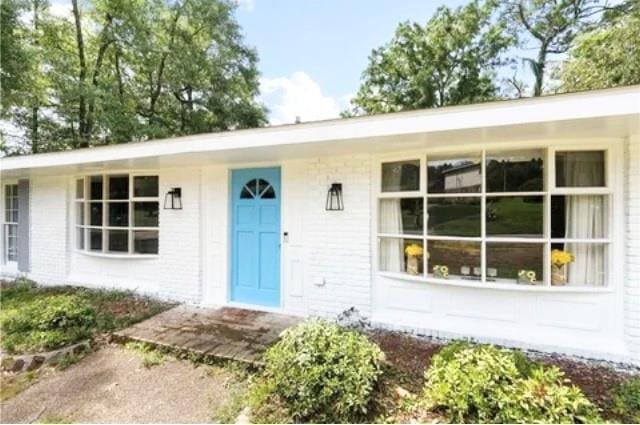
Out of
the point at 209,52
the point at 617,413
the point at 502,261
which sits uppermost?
the point at 209,52

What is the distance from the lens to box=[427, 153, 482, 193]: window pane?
14.0 feet

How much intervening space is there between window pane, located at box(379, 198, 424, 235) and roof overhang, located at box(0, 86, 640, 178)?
71cm

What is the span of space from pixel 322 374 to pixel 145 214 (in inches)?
201

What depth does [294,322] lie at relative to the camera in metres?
5.07

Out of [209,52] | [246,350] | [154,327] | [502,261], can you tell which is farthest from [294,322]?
[209,52]

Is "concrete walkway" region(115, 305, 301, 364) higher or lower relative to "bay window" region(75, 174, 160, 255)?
lower

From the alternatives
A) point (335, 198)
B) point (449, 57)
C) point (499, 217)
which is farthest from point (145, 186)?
point (449, 57)

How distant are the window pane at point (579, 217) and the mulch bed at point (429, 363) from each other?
1.34 meters

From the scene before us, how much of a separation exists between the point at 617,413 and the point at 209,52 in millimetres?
17259

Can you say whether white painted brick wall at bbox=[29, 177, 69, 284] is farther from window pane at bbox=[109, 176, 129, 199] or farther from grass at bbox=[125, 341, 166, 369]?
grass at bbox=[125, 341, 166, 369]

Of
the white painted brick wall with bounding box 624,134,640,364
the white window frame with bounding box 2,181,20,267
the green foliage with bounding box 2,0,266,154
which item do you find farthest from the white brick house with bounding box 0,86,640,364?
the green foliage with bounding box 2,0,266,154

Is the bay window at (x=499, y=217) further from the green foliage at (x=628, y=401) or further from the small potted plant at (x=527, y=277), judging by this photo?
the green foliage at (x=628, y=401)

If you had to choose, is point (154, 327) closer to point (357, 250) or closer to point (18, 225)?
point (357, 250)

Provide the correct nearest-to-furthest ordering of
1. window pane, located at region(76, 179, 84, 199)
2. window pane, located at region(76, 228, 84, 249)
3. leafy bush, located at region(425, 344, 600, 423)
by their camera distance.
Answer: leafy bush, located at region(425, 344, 600, 423)
window pane, located at region(76, 179, 84, 199)
window pane, located at region(76, 228, 84, 249)
